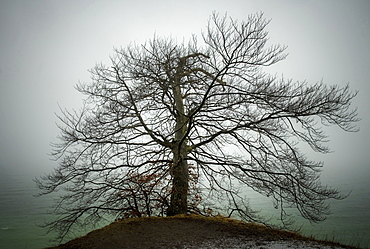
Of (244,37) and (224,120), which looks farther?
(224,120)

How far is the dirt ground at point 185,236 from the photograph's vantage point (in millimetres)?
4457

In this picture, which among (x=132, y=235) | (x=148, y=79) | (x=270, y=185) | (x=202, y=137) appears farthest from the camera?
(x=202, y=137)

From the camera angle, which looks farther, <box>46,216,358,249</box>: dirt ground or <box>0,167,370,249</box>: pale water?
<box>0,167,370,249</box>: pale water

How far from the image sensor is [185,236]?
4879 millimetres

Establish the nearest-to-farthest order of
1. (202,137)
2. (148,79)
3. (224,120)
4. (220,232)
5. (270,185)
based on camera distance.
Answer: (220,232) → (270,185) → (148,79) → (224,120) → (202,137)

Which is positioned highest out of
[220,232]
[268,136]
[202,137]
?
[202,137]

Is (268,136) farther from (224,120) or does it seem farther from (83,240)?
(83,240)

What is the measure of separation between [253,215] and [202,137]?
3261 millimetres

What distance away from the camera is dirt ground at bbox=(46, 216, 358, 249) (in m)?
4.46

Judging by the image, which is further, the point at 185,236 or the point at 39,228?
the point at 39,228

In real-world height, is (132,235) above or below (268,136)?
below

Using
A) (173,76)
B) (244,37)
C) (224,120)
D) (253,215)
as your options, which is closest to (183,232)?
(253,215)

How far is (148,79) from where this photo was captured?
6.93 meters

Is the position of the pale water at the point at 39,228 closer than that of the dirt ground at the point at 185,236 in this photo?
No
